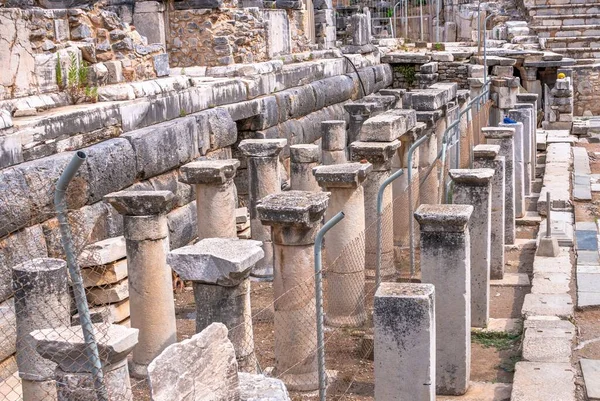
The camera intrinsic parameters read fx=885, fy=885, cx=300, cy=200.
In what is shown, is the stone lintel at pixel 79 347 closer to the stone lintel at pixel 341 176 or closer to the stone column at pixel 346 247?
the stone column at pixel 346 247

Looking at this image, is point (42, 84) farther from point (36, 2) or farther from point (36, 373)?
point (36, 373)

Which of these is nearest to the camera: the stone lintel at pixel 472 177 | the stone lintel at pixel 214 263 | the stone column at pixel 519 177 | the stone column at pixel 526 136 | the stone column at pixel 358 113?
the stone lintel at pixel 214 263

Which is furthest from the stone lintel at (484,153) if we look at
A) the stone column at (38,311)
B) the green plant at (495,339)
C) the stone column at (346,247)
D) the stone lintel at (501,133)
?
the stone column at (38,311)

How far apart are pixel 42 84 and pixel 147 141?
4.52ft

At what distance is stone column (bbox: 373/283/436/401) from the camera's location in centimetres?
634

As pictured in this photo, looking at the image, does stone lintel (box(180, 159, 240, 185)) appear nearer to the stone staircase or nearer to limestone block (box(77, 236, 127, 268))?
limestone block (box(77, 236, 127, 268))

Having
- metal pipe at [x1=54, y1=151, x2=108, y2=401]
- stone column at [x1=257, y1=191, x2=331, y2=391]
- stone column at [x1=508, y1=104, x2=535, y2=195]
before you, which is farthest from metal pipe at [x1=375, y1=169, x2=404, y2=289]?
stone column at [x1=508, y1=104, x2=535, y2=195]

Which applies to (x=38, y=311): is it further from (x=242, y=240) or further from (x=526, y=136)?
(x=526, y=136)

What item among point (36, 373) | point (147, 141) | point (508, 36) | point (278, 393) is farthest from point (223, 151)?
point (508, 36)

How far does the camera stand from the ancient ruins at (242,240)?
21.1 ft

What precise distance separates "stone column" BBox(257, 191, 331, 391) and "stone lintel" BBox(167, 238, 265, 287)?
1.03 m

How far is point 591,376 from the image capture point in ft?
25.2

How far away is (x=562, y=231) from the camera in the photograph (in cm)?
1258

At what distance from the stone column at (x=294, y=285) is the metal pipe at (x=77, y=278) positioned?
113 inches
